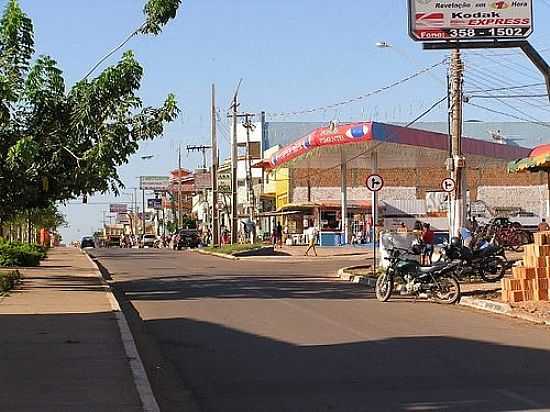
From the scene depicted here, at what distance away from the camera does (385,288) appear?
22.7 metres

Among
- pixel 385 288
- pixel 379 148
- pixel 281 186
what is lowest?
pixel 385 288

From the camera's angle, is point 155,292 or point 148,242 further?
point 148,242

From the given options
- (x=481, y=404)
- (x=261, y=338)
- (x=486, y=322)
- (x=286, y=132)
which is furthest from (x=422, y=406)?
(x=286, y=132)

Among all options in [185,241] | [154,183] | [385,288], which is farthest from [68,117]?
[154,183]

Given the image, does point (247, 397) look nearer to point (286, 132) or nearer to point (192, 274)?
point (192, 274)

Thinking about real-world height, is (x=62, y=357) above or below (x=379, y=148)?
below

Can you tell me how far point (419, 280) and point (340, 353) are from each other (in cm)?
929

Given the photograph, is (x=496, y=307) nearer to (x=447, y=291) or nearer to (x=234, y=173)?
(x=447, y=291)

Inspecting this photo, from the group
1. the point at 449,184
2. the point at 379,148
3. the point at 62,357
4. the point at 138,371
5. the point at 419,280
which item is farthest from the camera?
the point at 379,148

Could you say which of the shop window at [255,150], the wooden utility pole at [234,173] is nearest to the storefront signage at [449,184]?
the wooden utility pole at [234,173]

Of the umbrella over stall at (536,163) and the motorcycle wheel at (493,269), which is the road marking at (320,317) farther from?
the motorcycle wheel at (493,269)

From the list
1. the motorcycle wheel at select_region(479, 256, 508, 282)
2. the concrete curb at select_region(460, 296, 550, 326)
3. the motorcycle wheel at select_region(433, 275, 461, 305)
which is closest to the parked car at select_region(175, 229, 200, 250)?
the motorcycle wheel at select_region(479, 256, 508, 282)

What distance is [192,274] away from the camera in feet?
117

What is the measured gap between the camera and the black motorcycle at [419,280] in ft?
73.3
